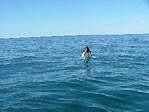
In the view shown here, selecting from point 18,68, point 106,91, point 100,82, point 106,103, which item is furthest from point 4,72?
point 106,103

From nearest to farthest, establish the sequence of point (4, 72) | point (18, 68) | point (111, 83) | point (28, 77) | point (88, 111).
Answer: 1. point (88, 111)
2. point (111, 83)
3. point (28, 77)
4. point (4, 72)
5. point (18, 68)

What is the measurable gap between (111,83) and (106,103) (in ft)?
22.5

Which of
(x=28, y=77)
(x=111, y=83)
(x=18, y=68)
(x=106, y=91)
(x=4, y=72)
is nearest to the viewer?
(x=106, y=91)

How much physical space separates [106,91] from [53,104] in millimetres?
5669

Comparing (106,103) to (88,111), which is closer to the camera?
(88,111)

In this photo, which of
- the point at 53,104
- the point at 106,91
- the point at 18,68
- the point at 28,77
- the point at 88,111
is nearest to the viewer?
the point at 88,111

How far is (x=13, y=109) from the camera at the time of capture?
19906mm

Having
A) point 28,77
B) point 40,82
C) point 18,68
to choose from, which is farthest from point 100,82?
point 18,68

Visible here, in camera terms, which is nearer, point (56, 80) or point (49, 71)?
point (56, 80)

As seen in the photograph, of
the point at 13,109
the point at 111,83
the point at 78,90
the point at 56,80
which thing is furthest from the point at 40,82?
the point at 13,109

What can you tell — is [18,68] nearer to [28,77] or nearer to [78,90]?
[28,77]

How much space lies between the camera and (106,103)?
2148 cm

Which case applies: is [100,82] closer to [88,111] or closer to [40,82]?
[40,82]

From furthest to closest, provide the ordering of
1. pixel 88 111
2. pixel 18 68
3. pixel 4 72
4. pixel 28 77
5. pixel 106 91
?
pixel 18 68 < pixel 4 72 < pixel 28 77 < pixel 106 91 < pixel 88 111
